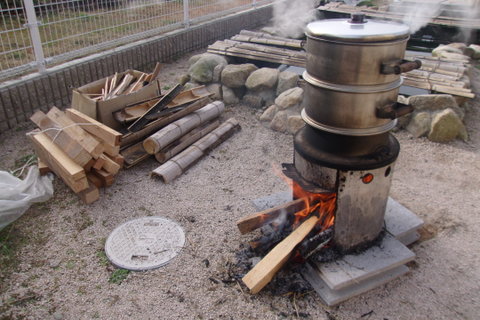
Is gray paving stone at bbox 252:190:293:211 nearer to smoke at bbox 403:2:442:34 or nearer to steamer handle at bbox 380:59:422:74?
steamer handle at bbox 380:59:422:74

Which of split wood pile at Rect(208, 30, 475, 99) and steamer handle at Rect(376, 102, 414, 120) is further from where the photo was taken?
split wood pile at Rect(208, 30, 475, 99)

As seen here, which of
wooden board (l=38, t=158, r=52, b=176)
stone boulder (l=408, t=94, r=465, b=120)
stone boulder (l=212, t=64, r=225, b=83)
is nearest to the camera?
wooden board (l=38, t=158, r=52, b=176)

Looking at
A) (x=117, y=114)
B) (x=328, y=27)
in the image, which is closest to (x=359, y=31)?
(x=328, y=27)

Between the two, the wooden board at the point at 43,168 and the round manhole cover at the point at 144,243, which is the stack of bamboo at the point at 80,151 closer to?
the wooden board at the point at 43,168

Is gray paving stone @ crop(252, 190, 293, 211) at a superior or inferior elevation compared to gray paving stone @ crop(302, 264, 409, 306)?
superior

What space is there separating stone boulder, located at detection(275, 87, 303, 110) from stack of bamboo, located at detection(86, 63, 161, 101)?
2.02m

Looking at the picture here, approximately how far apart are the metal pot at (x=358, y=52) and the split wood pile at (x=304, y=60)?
3.26 metres

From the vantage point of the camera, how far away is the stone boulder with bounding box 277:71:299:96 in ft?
21.8

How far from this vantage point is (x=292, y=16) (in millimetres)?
12484

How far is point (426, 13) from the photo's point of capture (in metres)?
10.7

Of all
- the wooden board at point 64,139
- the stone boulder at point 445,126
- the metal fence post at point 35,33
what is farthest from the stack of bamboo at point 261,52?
the wooden board at point 64,139

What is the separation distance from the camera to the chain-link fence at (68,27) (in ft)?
19.7

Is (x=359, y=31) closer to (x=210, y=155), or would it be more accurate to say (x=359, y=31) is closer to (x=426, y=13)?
(x=210, y=155)

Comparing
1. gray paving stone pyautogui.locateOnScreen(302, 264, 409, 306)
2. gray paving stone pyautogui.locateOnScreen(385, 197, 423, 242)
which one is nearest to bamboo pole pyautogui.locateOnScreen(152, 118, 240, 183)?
gray paving stone pyautogui.locateOnScreen(302, 264, 409, 306)
